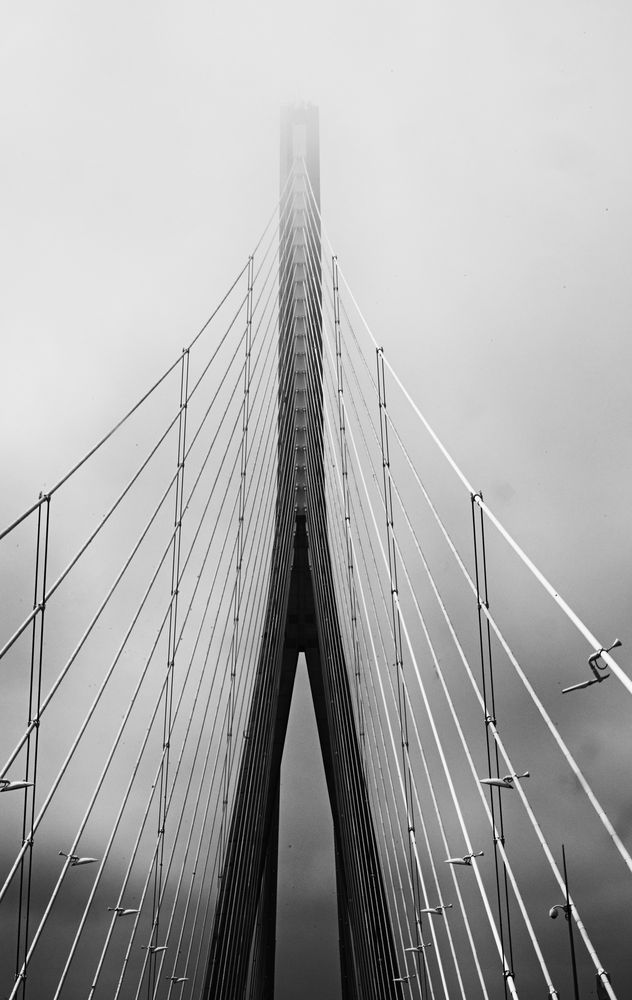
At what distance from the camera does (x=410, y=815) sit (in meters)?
11.5

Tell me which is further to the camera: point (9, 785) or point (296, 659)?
point (296, 659)

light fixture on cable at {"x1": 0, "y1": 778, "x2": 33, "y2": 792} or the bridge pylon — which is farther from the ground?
the bridge pylon

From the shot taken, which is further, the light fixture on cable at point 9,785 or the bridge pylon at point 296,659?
the bridge pylon at point 296,659

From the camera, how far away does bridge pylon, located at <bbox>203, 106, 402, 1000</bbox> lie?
14469 millimetres

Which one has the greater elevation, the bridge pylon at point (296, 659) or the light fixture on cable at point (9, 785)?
the bridge pylon at point (296, 659)

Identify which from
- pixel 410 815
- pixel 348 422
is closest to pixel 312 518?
pixel 348 422

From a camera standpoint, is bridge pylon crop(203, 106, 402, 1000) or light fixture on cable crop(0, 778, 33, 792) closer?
light fixture on cable crop(0, 778, 33, 792)

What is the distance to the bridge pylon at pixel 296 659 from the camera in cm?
1447

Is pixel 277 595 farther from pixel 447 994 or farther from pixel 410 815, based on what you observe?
pixel 447 994

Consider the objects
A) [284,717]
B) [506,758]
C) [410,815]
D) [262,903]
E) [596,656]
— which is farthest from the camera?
[262,903]

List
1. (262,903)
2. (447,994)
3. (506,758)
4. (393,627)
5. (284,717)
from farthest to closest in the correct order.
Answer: (262,903) → (284,717) → (393,627) → (447,994) → (506,758)

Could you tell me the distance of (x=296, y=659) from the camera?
17.9 meters

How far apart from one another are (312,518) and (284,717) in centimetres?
378

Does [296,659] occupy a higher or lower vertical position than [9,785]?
higher
